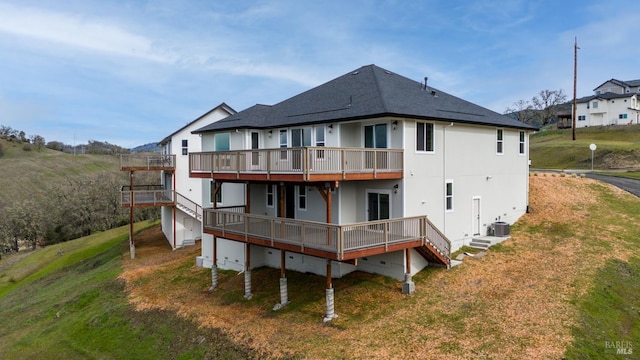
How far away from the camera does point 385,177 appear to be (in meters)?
15.7

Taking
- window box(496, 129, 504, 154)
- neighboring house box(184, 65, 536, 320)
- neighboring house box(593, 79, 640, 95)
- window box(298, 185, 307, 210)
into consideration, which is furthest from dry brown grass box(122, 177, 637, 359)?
neighboring house box(593, 79, 640, 95)

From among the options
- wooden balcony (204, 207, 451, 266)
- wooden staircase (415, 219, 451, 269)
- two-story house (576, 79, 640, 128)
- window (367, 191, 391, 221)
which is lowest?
wooden staircase (415, 219, 451, 269)

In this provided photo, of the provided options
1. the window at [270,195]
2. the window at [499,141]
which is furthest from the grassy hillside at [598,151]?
the window at [270,195]

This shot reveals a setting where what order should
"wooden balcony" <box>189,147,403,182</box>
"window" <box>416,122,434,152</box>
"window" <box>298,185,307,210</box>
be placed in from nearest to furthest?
"wooden balcony" <box>189,147,403,182</box> → "window" <box>416,122,434,152</box> → "window" <box>298,185,307,210</box>

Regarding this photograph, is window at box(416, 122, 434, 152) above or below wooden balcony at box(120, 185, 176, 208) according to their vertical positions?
above

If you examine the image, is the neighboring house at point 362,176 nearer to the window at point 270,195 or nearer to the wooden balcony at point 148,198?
the window at point 270,195

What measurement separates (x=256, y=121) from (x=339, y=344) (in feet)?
42.7

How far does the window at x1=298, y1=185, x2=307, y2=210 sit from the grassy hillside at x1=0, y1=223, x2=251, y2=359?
698 cm

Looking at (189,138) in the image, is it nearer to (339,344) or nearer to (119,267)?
(119,267)

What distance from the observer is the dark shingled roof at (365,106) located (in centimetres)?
1695

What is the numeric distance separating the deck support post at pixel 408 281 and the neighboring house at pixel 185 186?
1768 centimetres

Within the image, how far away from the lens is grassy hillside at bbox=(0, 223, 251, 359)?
14.9 m

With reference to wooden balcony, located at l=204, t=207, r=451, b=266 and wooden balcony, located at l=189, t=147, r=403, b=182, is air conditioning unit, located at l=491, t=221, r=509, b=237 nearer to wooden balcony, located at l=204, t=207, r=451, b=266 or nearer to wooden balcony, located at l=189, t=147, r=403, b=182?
wooden balcony, located at l=204, t=207, r=451, b=266

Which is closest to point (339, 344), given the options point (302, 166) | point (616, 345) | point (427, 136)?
point (302, 166)
